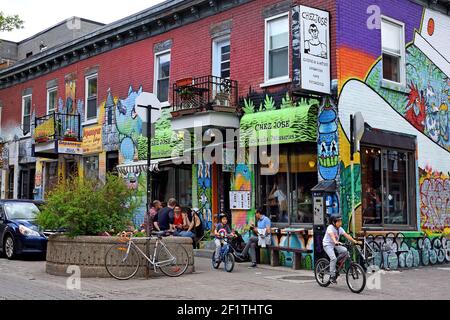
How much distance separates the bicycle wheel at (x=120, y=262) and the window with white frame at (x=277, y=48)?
6434mm

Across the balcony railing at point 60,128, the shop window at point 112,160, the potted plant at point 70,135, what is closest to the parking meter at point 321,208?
the shop window at point 112,160

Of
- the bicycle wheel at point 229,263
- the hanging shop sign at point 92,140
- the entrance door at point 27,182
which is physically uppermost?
the hanging shop sign at point 92,140

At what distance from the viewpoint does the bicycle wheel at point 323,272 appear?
10868 mm

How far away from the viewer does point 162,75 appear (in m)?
19.4

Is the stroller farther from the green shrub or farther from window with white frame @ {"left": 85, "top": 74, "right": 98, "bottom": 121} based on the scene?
window with white frame @ {"left": 85, "top": 74, "right": 98, "bottom": 121}

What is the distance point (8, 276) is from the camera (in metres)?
11.8

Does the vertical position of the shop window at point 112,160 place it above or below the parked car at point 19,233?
above

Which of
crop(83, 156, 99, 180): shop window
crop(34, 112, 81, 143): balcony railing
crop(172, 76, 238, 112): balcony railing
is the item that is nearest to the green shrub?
crop(172, 76, 238, 112): balcony railing

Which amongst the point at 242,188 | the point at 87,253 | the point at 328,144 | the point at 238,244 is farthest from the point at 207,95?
the point at 87,253

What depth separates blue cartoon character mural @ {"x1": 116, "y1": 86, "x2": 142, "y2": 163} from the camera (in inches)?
785

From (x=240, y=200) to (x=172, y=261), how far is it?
4476mm

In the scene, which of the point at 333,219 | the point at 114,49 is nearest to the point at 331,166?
the point at 333,219

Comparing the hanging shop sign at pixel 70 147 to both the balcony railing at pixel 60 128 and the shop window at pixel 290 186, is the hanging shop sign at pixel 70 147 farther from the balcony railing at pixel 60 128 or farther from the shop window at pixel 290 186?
the shop window at pixel 290 186

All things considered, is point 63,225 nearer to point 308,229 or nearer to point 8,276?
point 8,276
